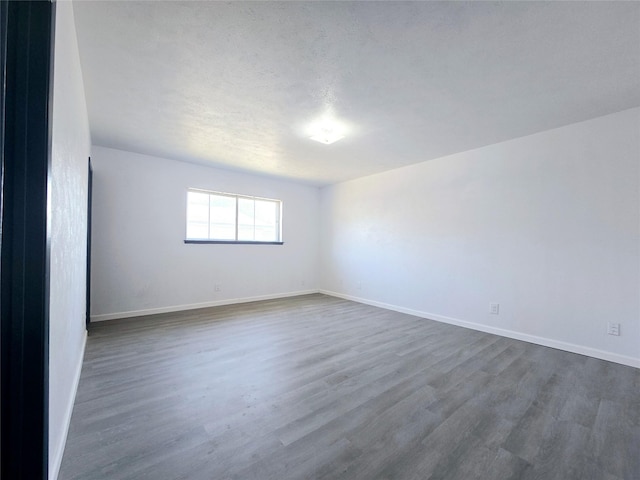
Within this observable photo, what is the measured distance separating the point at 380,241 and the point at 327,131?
97.0 inches

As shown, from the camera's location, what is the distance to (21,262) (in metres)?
0.95

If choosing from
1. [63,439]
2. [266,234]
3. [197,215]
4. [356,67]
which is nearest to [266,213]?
[266,234]

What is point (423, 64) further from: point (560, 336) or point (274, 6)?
point (560, 336)

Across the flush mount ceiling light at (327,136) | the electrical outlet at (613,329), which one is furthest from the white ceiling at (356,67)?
the electrical outlet at (613,329)

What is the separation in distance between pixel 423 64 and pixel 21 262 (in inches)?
97.6

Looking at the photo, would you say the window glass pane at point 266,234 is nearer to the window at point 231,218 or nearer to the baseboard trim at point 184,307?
the window at point 231,218

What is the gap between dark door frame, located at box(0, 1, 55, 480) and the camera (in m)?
0.93

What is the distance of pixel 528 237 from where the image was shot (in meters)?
3.21

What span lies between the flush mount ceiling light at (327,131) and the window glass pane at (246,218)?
2380 mm

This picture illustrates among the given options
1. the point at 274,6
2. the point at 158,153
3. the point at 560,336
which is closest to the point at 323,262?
the point at 158,153

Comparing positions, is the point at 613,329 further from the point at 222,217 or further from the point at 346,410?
the point at 222,217

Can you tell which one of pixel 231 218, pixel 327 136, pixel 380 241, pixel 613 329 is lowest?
pixel 613 329

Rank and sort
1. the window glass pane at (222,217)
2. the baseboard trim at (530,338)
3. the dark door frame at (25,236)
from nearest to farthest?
the dark door frame at (25,236) < the baseboard trim at (530,338) < the window glass pane at (222,217)

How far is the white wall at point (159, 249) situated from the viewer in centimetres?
375
